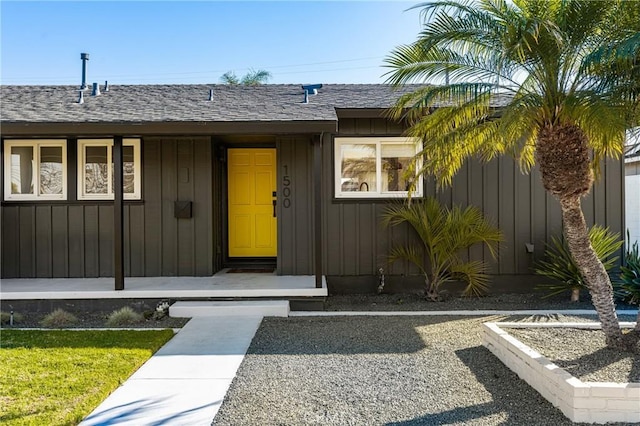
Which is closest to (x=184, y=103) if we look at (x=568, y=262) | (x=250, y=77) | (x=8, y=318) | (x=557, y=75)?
(x=8, y=318)

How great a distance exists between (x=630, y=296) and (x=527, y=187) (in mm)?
2140

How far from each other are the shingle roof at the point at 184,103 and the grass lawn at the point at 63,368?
9.71 ft

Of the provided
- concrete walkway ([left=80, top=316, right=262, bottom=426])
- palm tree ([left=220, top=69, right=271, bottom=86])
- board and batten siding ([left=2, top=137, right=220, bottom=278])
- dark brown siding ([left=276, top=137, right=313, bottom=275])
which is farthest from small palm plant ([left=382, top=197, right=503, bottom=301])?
palm tree ([left=220, top=69, right=271, bottom=86])

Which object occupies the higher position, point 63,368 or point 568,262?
point 568,262

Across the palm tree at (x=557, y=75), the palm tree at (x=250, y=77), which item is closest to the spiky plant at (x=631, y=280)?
the palm tree at (x=557, y=75)

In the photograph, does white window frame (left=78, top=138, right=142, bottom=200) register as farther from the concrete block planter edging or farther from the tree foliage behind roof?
the concrete block planter edging

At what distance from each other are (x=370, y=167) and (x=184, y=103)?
332 centimetres

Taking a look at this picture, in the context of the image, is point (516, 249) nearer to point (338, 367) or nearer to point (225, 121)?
point (338, 367)

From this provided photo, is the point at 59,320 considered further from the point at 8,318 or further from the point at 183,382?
the point at 183,382

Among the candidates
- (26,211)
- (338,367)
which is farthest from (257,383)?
(26,211)

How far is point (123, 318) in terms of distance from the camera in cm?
561

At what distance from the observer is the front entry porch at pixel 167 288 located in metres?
6.09

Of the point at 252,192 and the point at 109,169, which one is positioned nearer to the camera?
the point at 109,169

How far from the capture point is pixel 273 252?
8.32 metres
